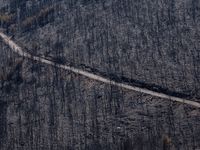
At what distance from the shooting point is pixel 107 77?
2966 cm

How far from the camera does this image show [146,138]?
24.2 metres

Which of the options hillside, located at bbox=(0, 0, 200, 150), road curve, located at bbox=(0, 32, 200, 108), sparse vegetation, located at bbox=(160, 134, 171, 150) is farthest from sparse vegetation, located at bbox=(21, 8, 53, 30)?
sparse vegetation, located at bbox=(160, 134, 171, 150)

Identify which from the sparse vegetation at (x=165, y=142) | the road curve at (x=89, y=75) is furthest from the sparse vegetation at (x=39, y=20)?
the sparse vegetation at (x=165, y=142)

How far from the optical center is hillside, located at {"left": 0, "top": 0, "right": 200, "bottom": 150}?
25250mm

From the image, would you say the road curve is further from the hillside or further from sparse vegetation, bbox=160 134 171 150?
sparse vegetation, bbox=160 134 171 150

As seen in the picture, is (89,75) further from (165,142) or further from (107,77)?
(165,142)

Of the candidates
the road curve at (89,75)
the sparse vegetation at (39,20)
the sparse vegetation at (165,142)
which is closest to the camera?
the sparse vegetation at (165,142)

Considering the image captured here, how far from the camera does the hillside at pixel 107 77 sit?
25.2 meters

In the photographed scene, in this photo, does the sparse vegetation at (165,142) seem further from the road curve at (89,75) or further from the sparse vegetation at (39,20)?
the sparse vegetation at (39,20)

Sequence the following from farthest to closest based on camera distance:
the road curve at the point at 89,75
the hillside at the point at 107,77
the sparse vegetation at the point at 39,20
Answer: the sparse vegetation at the point at 39,20 → the road curve at the point at 89,75 → the hillside at the point at 107,77

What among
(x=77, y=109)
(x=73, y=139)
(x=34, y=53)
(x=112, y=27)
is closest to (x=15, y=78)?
(x=34, y=53)

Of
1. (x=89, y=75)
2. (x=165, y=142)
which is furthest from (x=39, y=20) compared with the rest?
(x=165, y=142)

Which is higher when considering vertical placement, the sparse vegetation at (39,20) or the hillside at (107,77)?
the sparse vegetation at (39,20)

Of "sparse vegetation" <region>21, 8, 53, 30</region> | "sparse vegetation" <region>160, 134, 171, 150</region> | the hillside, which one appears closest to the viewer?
"sparse vegetation" <region>160, 134, 171, 150</region>
